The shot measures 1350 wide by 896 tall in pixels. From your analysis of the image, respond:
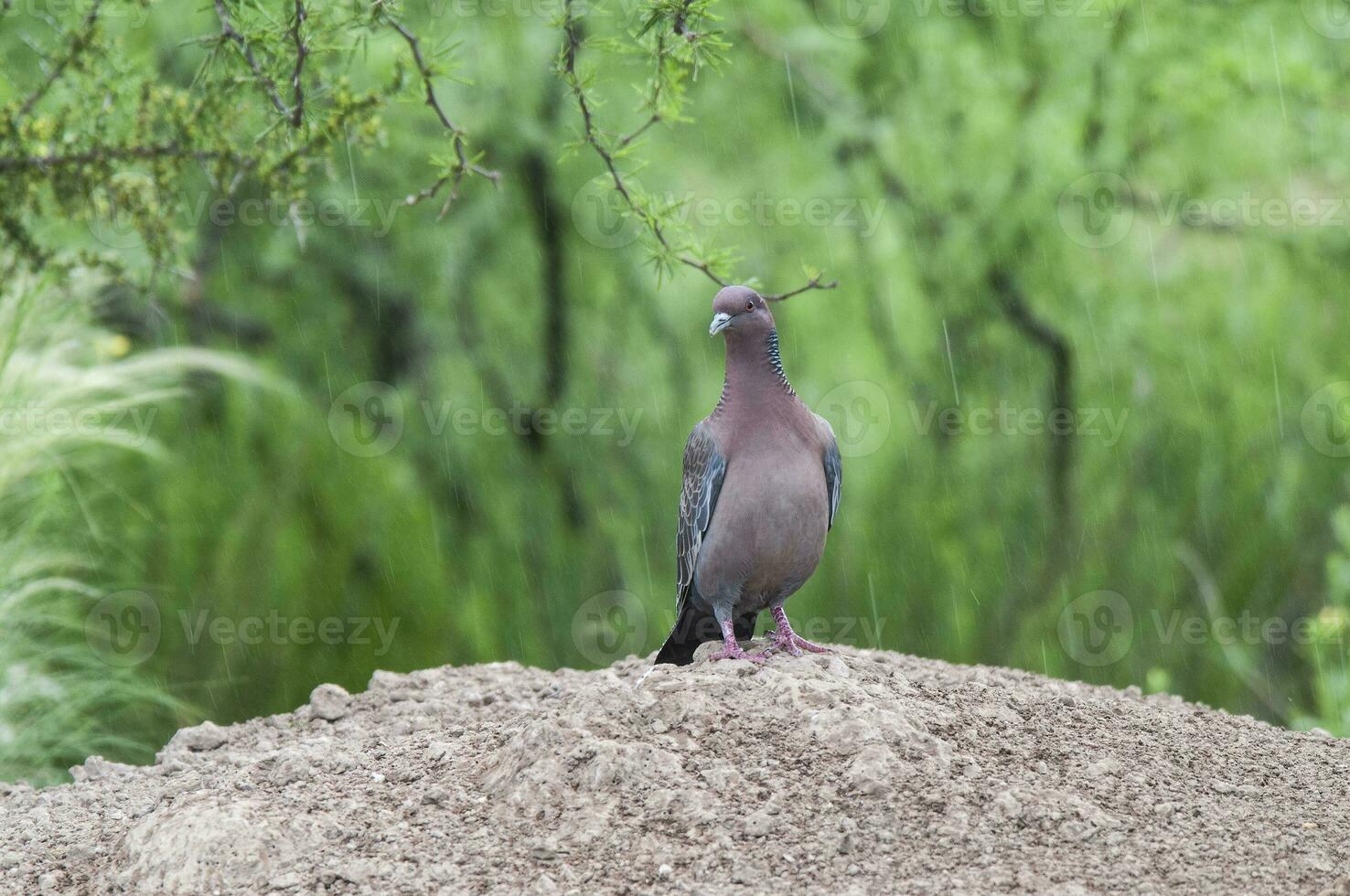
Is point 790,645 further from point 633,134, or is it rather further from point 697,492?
point 633,134

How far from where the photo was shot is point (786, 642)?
159 inches

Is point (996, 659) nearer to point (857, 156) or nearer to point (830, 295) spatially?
point (830, 295)

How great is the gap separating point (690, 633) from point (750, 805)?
1304 mm

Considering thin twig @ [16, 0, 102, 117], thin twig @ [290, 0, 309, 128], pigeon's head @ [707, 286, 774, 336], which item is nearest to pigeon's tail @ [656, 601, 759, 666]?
pigeon's head @ [707, 286, 774, 336]

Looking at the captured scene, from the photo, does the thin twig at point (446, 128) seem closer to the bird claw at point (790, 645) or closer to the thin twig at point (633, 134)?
the thin twig at point (633, 134)

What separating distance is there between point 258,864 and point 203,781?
865 millimetres

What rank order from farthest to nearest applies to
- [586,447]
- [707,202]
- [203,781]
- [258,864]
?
[586,447] < [707,202] < [203,781] < [258,864]

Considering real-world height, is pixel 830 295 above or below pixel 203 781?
above

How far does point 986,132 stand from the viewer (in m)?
6.84

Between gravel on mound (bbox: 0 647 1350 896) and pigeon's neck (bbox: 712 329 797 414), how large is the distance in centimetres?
81

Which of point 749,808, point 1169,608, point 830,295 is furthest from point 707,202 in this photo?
point 749,808

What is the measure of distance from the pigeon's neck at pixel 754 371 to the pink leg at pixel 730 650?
0.70 metres

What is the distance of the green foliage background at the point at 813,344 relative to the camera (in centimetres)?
673

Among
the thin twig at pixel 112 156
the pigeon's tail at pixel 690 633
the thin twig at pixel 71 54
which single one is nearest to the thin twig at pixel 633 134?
the pigeon's tail at pixel 690 633
